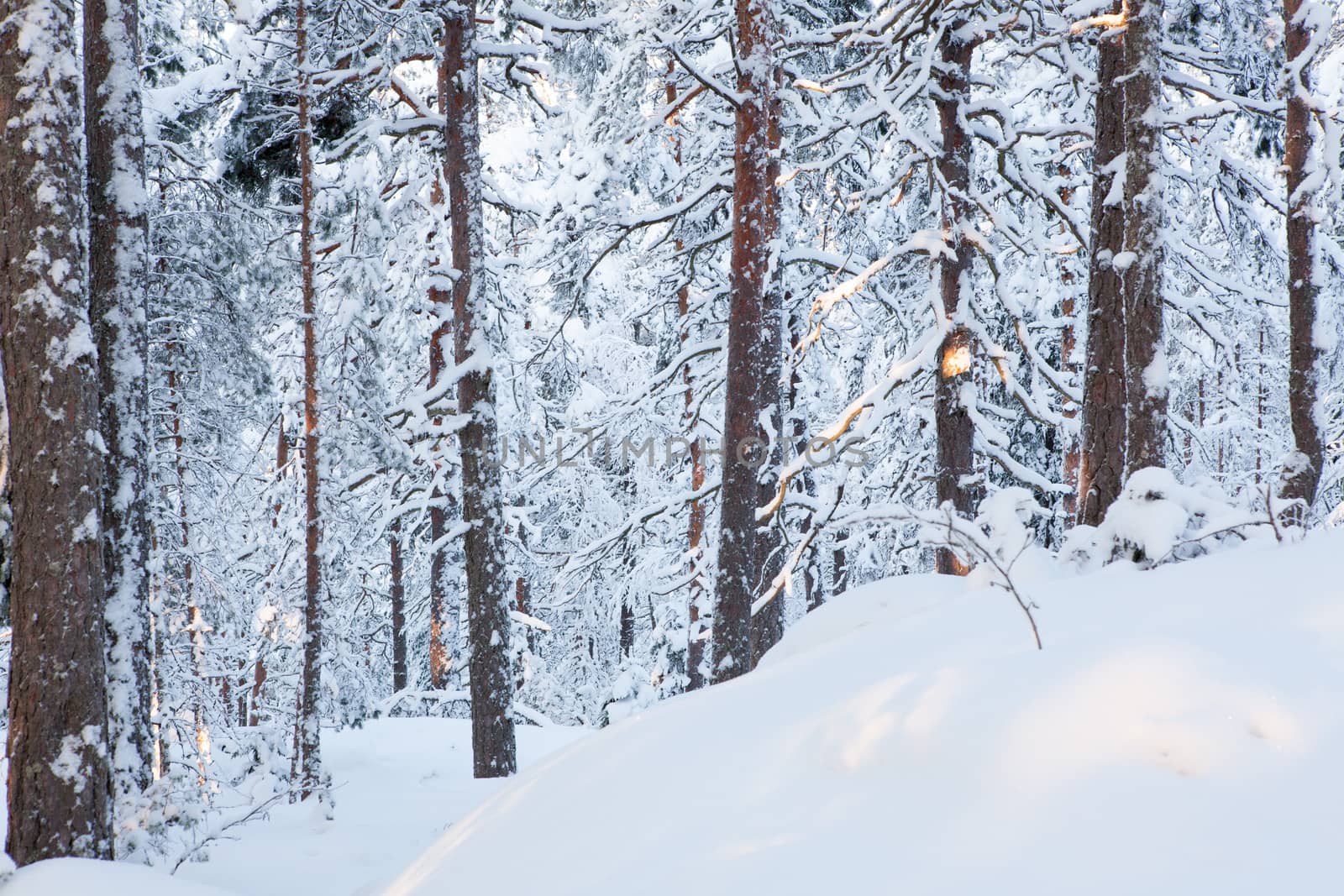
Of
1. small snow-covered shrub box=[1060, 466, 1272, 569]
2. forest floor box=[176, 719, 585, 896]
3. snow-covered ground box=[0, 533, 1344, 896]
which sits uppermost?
small snow-covered shrub box=[1060, 466, 1272, 569]

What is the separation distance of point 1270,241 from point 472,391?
27.4 ft

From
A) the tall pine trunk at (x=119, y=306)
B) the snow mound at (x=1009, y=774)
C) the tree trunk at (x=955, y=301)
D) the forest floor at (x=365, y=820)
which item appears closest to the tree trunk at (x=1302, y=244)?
the tree trunk at (x=955, y=301)

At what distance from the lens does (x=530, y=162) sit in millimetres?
17500

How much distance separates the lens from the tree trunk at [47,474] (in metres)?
4.80

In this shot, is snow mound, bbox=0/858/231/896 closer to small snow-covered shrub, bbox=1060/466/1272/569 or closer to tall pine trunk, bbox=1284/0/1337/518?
small snow-covered shrub, bbox=1060/466/1272/569

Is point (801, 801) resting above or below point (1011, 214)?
below

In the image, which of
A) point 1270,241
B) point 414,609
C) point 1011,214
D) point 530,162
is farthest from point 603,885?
point 414,609

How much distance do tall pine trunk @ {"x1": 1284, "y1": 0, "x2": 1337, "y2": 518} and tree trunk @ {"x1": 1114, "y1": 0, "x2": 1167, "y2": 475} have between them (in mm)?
3187

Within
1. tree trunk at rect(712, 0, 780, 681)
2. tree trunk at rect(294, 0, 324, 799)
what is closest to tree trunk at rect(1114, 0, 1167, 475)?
tree trunk at rect(712, 0, 780, 681)

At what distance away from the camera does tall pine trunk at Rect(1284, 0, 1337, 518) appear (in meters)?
8.13

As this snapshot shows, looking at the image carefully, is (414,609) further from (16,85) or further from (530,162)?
(16,85)

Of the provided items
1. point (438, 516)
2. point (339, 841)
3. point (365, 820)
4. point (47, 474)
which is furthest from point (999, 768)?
point (438, 516)

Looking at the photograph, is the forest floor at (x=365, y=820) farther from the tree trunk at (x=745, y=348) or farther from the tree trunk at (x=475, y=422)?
the tree trunk at (x=745, y=348)

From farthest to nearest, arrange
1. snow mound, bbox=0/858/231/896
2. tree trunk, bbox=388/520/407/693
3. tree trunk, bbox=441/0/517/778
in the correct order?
tree trunk, bbox=388/520/407/693 → tree trunk, bbox=441/0/517/778 → snow mound, bbox=0/858/231/896
